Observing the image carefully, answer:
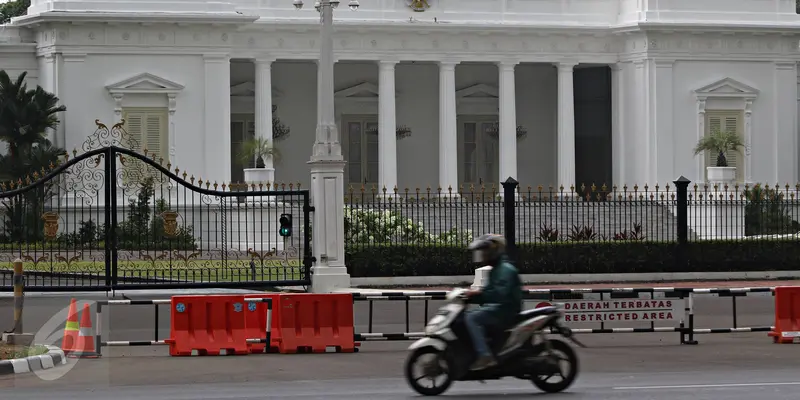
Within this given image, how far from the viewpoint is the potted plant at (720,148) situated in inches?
1698

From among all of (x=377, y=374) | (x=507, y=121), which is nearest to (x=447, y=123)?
(x=507, y=121)

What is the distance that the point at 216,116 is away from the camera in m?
42.7

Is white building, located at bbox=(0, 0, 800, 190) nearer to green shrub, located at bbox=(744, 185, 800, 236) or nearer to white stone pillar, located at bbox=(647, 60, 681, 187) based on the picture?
white stone pillar, located at bbox=(647, 60, 681, 187)

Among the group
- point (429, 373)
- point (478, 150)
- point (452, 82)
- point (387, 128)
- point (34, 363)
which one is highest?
point (452, 82)

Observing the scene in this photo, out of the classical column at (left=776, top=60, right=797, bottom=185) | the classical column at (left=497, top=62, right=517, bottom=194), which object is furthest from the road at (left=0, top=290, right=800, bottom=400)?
the classical column at (left=776, top=60, right=797, bottom=185)

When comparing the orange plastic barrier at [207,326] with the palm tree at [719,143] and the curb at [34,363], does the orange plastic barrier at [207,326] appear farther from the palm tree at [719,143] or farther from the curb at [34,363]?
the palm tree at [719,143]

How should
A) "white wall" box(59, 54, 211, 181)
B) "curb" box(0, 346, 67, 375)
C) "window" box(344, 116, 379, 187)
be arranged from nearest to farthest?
"curb" box(0, 346, 67, 375), "white wall" box(59, 54, 211, 181), "window" box(344, 116, 379, 187)

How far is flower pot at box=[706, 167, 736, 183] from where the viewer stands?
1692 inches

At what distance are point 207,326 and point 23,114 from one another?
22.8 m

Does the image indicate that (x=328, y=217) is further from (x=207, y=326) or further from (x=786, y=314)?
(x=786, y=314)

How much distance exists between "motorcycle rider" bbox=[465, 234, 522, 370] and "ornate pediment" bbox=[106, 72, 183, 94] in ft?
94.8

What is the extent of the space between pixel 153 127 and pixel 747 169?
1848 centimetres

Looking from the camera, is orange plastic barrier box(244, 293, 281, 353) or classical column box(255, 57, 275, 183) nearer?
orange plastic barrier box(244, 293, 281, 353)

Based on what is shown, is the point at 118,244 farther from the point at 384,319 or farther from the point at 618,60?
the point at 618,60
